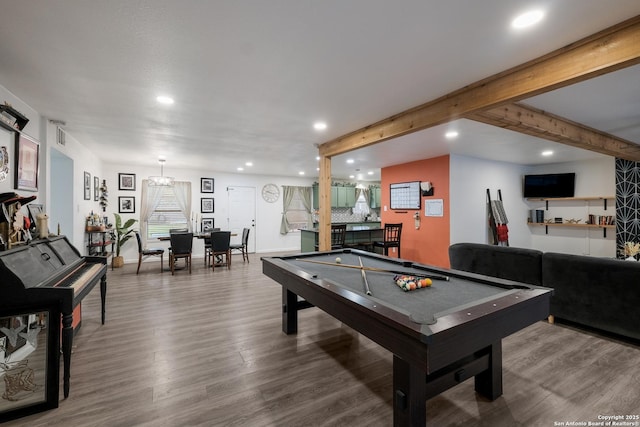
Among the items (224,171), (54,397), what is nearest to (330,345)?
(54,397)

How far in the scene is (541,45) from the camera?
1.94m

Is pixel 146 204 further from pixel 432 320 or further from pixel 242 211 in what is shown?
pixel 432 320

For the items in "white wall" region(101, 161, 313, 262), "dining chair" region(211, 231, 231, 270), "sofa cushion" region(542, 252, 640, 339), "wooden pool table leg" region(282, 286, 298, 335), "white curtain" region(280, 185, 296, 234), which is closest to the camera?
"sofa cushion" region(542, 252, 640, 339)

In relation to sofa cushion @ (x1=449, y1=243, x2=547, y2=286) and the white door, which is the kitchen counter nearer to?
the white door

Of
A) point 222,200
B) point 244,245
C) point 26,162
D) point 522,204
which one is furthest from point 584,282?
point 222,200

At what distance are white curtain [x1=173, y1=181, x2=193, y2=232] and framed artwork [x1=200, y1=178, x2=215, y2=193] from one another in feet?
1.09

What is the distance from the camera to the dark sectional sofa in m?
2.62

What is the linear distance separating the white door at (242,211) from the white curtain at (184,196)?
3.55 feet

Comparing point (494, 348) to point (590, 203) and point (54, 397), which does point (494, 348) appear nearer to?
point (54, 397)

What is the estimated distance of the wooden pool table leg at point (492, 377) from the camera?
6.30ft

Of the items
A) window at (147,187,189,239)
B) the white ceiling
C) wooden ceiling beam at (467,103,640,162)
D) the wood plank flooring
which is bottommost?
the wood plank flooring

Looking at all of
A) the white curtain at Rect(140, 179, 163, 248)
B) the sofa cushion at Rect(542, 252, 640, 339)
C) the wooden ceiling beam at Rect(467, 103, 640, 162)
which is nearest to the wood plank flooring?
the sofa cushion at Rect(542, 252, 640, 339)

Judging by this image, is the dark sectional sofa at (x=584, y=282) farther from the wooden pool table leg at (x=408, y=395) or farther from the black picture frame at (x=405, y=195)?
the black picture frame at (x=405, y=195)

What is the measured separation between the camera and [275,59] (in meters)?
2.14
